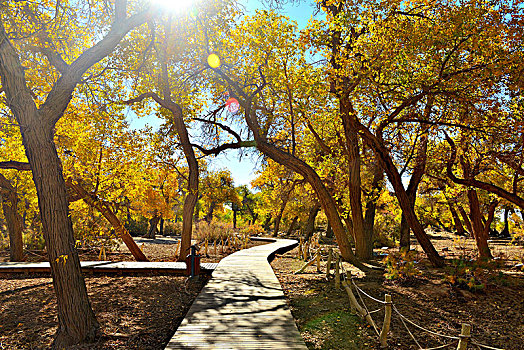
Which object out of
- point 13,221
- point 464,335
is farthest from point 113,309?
point 13,221

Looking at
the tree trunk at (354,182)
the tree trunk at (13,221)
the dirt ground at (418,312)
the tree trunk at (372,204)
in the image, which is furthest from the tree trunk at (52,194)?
the tree trunk at (13,221)

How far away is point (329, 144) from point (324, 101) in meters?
3.34

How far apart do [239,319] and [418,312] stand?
10.8 feet

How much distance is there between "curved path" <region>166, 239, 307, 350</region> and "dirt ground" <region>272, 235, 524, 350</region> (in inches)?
14.3

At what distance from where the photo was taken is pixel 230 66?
1202 cm

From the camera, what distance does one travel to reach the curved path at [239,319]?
4707mm

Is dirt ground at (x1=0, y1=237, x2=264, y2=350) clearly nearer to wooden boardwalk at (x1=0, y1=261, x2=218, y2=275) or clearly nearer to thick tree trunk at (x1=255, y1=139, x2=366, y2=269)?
wooden boardwalk at (x1=0, y1=261, x2=218, y2=275)

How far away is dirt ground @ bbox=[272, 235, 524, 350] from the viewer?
512 centimetres

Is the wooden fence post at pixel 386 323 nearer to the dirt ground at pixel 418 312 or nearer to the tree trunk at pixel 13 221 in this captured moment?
the dirt ground at pixel 418 312

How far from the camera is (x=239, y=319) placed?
228 inches

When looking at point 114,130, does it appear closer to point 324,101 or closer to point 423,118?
point 324,101

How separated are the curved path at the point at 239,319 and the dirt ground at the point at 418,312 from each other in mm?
363

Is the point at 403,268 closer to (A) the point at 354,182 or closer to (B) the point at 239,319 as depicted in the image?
(B) the point at 239,319

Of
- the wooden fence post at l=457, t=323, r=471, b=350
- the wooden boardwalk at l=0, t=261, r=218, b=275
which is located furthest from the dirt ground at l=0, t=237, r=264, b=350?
the wooden fence post at l=457, t=323, r=471, b=350
